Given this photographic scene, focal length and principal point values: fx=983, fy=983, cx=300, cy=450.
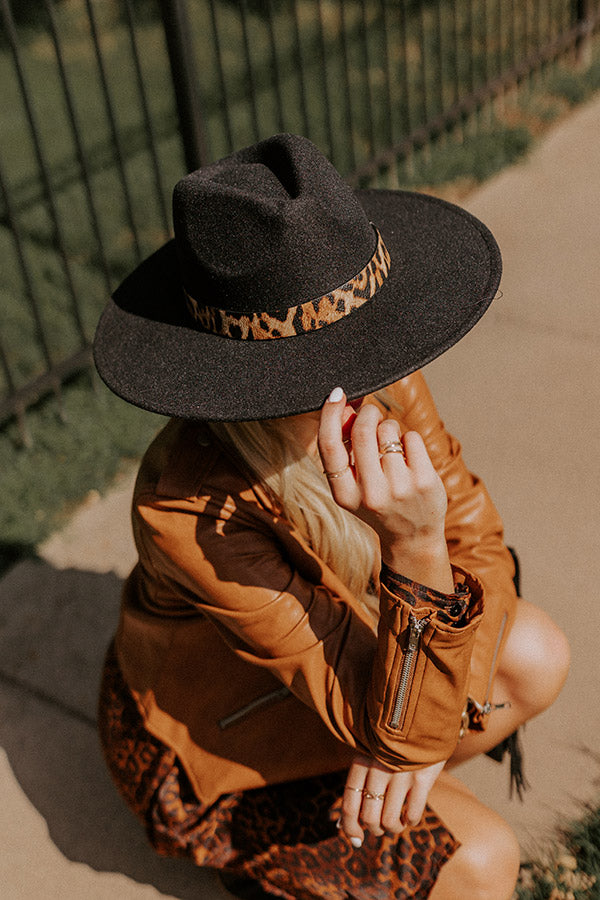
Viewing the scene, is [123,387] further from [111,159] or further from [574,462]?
[111,159]

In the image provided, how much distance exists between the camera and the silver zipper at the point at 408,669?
161cm

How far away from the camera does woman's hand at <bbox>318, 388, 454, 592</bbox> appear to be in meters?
1.52

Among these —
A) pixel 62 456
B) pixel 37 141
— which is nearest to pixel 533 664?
pixel 62 456

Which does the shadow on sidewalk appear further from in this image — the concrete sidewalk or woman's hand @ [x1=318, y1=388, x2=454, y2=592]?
woman's hand @ [x1=318, y1=388, x2=454, y2=592]

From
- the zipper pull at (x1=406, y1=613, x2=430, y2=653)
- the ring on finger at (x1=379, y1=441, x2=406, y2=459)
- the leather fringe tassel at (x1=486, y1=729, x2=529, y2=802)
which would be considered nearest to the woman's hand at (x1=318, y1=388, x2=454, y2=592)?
the ring on finger at (x1=379, y1=441, x2=406, y2=459)

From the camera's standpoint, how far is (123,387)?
1.73 meters

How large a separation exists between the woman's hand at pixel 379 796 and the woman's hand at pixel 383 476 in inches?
18.5

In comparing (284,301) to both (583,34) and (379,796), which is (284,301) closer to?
(379,796)

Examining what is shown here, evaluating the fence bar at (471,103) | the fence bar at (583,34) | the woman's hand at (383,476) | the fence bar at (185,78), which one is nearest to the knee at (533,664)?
the woman's hand at (383,476)

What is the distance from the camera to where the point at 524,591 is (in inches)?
108

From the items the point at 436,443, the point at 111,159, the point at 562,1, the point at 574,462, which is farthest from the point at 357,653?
the point at 562,1

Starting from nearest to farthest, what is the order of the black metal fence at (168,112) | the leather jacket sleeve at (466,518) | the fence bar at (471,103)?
the leather jacket sleeve at (466,518) → the black metal fence at (168,112) → the fence bar at (471,103)

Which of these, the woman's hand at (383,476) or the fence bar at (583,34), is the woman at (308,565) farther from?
the fence bar at (583,34)

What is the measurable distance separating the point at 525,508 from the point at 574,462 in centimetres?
29
